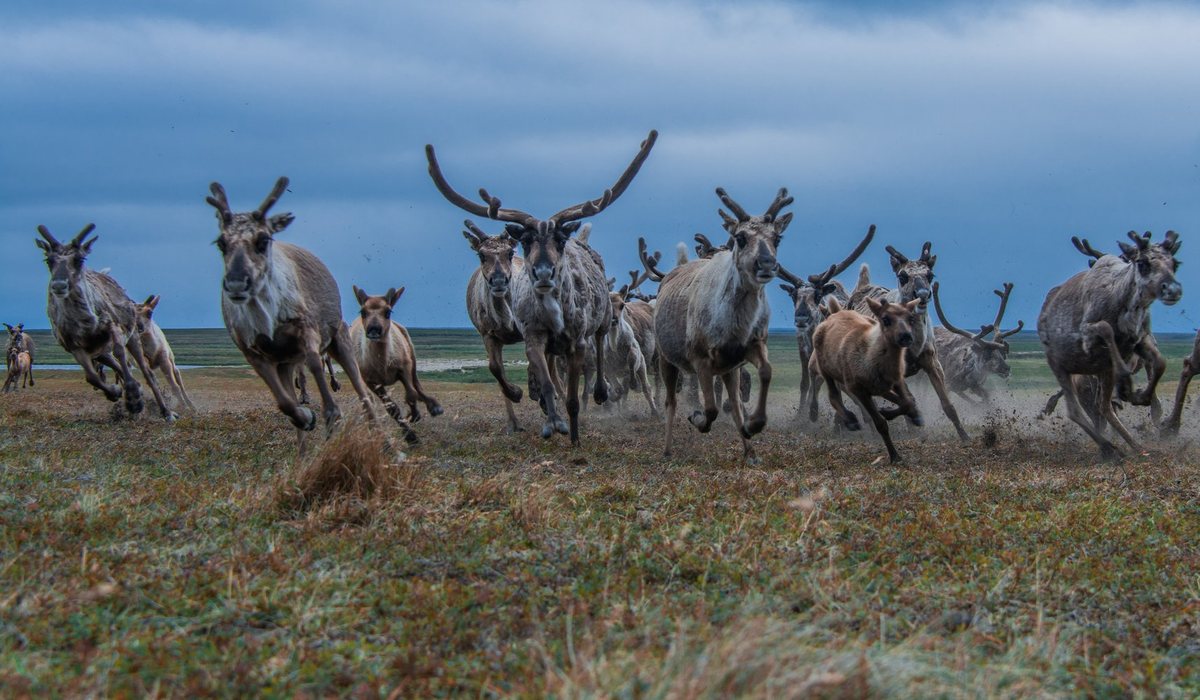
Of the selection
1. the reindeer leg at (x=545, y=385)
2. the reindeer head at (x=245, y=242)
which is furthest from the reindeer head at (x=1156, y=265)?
the reindeer head at (x=245, y=242)

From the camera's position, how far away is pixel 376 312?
14.0 meters

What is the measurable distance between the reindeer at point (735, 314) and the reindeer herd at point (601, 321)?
0.07 feet

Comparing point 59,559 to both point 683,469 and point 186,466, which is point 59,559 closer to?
point 186,466

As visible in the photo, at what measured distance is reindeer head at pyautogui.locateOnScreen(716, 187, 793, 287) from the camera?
10.2 m

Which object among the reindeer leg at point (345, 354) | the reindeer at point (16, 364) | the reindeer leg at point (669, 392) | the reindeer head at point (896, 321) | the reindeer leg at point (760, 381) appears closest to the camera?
the reindeer leg at point (345, 354)

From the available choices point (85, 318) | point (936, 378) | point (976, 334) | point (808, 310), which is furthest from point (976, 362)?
point (85, 318)

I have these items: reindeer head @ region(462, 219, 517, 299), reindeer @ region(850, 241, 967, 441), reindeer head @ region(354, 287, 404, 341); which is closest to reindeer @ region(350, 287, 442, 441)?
reindeer head @ region(354, 287, 404, 341)

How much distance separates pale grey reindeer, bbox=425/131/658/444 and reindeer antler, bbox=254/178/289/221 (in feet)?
9.29

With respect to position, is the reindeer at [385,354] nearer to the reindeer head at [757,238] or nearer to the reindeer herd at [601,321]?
the reindeer herd at [601,321]

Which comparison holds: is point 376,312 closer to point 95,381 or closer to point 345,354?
point 345,354

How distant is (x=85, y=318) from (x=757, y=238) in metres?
10.9

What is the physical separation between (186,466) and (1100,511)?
748 centimetres

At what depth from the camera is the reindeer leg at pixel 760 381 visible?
10.5 meters

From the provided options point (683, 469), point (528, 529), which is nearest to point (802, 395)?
point (683, 469)
